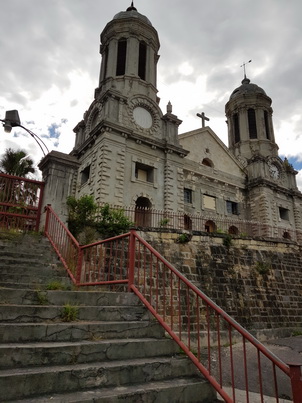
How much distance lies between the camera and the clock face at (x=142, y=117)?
2040 cm

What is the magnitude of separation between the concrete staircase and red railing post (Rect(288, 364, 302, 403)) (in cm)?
112

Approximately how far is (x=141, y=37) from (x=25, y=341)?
2496cm

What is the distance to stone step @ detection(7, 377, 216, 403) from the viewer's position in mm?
2672

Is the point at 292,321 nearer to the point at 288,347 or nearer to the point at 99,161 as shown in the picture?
the point at 288,347

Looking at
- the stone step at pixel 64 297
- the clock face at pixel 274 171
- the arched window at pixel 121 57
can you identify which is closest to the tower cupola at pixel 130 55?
the arched window at pixel 121 57

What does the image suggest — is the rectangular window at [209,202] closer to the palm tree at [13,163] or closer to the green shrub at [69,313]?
the palm tree at [13,163]

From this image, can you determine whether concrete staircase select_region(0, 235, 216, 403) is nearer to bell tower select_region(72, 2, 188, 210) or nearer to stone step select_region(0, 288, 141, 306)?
stone step select_region(0, 288, 141, 306)

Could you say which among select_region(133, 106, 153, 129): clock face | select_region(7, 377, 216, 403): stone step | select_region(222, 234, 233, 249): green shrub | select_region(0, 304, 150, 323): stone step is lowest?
select_region(7, 377, 216, 403): stone step

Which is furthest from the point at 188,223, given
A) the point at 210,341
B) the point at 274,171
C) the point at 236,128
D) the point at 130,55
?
the point at 236,128

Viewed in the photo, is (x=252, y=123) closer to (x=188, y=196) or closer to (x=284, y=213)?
(x=284, y=213)

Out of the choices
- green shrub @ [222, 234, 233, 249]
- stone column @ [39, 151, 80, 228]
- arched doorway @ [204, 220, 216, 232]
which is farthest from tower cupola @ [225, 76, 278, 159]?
stone column @ [39, 151, 80, 228]

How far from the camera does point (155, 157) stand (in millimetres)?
20094

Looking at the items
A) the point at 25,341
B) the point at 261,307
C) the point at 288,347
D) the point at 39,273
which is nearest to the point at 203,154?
the point at 261,307

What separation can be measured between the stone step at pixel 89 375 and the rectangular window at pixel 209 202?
19.1 meters
